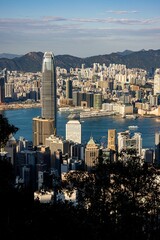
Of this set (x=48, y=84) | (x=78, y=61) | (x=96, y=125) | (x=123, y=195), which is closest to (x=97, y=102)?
(x=96, y=125)

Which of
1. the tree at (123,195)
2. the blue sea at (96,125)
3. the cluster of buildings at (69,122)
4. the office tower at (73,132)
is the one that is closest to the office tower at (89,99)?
the cluster of buildings at (69,122)

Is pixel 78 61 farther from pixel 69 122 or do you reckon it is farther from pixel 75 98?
pixel 69 122

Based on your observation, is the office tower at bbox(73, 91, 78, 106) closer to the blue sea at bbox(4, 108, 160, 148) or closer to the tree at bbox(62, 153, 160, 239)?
the blue sea at bbox(4, 108, 160, 148)

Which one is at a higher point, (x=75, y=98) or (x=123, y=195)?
(x=123, y=195)

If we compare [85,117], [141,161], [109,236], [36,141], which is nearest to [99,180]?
[141,161]

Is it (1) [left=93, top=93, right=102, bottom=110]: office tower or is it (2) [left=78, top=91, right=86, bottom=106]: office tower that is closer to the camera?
(1) [left=93, top=93, right=102, bottom=110]: office tower

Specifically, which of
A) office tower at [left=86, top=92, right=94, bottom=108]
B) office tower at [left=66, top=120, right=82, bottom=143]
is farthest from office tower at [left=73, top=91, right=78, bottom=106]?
office tower at [left=66, top=120, right=82, bottom=143]

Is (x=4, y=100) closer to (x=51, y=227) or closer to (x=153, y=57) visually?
(x=51, y=227)
